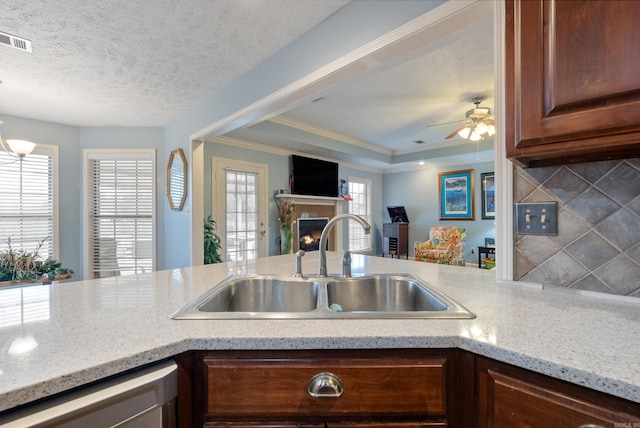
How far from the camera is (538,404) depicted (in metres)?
0.60

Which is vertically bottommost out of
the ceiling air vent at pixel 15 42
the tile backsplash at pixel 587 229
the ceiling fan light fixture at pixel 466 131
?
the tile backsplash at pixel 587 229

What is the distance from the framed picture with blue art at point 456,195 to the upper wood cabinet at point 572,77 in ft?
18.3

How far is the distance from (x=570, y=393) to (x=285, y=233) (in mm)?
4367

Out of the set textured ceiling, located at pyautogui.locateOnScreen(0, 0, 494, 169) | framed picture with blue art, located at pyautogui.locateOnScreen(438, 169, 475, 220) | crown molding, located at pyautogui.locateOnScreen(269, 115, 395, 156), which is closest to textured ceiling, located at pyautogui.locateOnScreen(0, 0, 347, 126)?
textured ceiling, located at pyautogui.locateOnScreen(0, 0, 494, 169)

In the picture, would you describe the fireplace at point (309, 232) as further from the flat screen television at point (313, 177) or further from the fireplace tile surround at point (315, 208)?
the flat screen television at point (313, 177)

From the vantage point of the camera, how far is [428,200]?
6586mm

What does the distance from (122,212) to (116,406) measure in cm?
435

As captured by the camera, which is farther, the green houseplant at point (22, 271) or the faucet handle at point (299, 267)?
the green houseplant at point (22, 271)

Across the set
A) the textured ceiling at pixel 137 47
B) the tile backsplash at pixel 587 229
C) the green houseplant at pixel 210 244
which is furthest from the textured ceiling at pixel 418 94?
the green houseplant at pixel 210 244

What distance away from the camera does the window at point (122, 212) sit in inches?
162

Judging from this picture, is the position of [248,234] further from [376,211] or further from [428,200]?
[428,200]

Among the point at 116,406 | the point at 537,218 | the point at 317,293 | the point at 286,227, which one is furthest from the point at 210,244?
the point at 537,218

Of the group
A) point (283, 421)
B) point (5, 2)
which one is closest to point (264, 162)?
point (5, 2)

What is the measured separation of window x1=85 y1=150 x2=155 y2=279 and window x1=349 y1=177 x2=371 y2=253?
3.91 metres
